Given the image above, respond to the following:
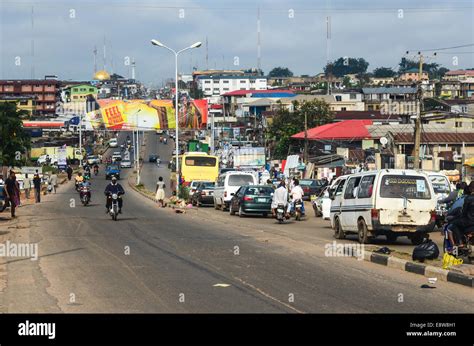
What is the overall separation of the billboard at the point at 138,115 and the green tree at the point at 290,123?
12.7 metres

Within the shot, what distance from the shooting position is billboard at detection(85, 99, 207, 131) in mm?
116250

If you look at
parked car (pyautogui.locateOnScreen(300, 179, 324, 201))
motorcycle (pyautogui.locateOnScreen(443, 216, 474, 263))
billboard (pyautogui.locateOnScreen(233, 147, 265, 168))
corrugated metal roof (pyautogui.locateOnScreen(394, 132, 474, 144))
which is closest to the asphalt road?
motorcycle (pyautogui.locateOnScreen(443, 216, 474, 263))

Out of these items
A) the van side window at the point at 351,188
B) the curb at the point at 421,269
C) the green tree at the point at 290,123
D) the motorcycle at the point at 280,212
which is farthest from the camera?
the green tree at the point at 290,123

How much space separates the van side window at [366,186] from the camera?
23.7 metres

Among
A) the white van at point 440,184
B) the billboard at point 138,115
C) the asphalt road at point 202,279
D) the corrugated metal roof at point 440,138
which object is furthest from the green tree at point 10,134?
the asphalt road at point 202,279

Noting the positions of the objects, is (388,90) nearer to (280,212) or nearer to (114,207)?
(280,212)

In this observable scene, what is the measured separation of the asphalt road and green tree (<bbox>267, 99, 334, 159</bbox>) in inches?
3148

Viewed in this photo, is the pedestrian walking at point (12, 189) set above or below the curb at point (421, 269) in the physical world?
above

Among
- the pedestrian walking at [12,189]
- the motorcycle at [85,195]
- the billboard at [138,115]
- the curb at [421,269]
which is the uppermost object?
the billboard at [138,115]

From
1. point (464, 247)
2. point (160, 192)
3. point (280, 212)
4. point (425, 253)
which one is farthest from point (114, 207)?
point (464, 247)

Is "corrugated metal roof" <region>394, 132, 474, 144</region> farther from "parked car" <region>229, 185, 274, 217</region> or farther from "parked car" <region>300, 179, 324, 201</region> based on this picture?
"parked car" <region>229, 185, 274, 217</region>

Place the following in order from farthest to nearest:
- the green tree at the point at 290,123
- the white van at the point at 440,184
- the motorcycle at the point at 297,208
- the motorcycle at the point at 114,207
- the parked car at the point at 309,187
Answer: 1. the green tree at the point at 290,123
2. the parked car at the point at 309,187
3. the motorcycle at the point at 297,208
4. the motorcycle at the point at 114,207
5. the white van at the point at 440,184

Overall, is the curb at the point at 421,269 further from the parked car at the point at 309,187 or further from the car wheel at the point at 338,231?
the parked car at the point at 309,187

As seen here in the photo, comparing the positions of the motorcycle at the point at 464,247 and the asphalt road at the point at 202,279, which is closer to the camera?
the asphalt road at the point at 202,279
